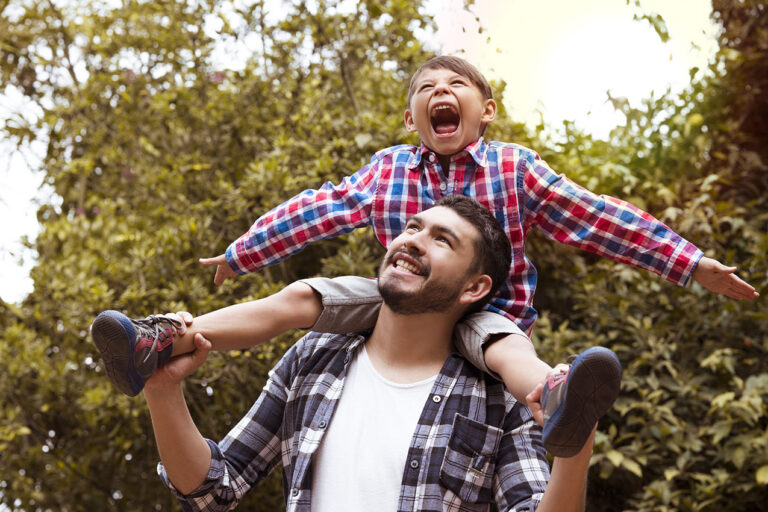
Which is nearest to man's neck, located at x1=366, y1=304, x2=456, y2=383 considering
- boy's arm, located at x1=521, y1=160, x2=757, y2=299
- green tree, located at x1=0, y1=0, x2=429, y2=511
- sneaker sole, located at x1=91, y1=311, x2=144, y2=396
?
boy's arm, located at x1=521, y1=160, x2=757, y2=299

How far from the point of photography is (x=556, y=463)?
162cm

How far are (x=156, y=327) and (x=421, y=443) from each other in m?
0.62

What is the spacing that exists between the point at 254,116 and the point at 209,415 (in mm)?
1587

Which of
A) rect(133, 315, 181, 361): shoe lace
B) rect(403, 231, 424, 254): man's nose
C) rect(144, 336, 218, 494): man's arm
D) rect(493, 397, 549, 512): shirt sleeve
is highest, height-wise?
rect(403, 231, 424, 254): man's nose

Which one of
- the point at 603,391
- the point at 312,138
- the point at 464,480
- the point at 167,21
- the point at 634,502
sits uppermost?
the point at 167,21

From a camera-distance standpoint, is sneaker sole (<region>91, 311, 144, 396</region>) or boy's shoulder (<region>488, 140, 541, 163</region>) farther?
boy's shoulder (<region>488, 140, 541, 163</region>)

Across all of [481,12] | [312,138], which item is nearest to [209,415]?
[312,138]

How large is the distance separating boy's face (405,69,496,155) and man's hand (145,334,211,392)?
77 centimetres

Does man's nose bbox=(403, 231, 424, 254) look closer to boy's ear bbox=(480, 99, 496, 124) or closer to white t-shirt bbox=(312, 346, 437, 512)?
white t-shirt bbox=(312, 346, 437, 512)

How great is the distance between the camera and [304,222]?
222 centimetres

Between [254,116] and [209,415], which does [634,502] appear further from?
[254,116]

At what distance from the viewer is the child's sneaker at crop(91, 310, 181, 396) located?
165 cm

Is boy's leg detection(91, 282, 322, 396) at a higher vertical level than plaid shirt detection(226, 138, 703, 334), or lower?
lower

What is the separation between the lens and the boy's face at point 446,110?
2.16m
